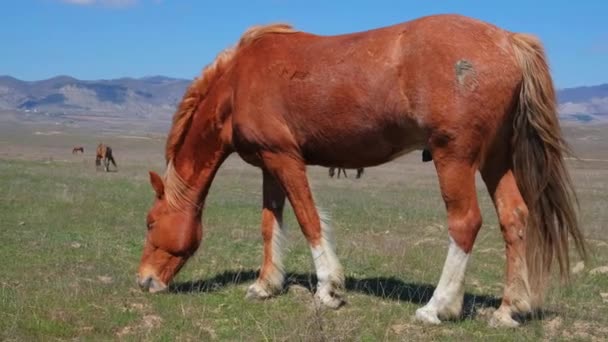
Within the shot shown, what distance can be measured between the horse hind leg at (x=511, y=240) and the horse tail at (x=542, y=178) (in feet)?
0.28

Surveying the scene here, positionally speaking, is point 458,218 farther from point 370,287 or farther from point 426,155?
point 370,287

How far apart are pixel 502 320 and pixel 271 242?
2432mm

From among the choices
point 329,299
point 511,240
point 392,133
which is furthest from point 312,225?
point 511,240

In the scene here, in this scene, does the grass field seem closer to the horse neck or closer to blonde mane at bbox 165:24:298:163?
the horse neck

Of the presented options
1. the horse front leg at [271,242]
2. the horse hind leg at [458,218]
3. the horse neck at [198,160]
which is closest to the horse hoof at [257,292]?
the horse front leg at [271,242]

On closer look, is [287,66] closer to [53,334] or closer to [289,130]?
[289,130]

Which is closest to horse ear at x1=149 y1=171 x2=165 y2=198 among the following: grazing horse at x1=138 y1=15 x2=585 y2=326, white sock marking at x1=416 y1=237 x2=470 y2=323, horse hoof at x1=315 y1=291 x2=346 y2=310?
grazing horse at x1=138 y1=15 x2=585 y2=326

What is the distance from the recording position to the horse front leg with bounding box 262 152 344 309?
6570 mm

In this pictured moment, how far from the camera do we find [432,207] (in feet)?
62.0

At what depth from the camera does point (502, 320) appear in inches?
237

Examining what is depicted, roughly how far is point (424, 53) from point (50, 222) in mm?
8719

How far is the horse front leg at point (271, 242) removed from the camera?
712 centimetres

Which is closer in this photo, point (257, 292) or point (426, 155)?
point (426, 155)

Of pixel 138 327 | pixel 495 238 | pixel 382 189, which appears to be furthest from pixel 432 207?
pixel 138 327
